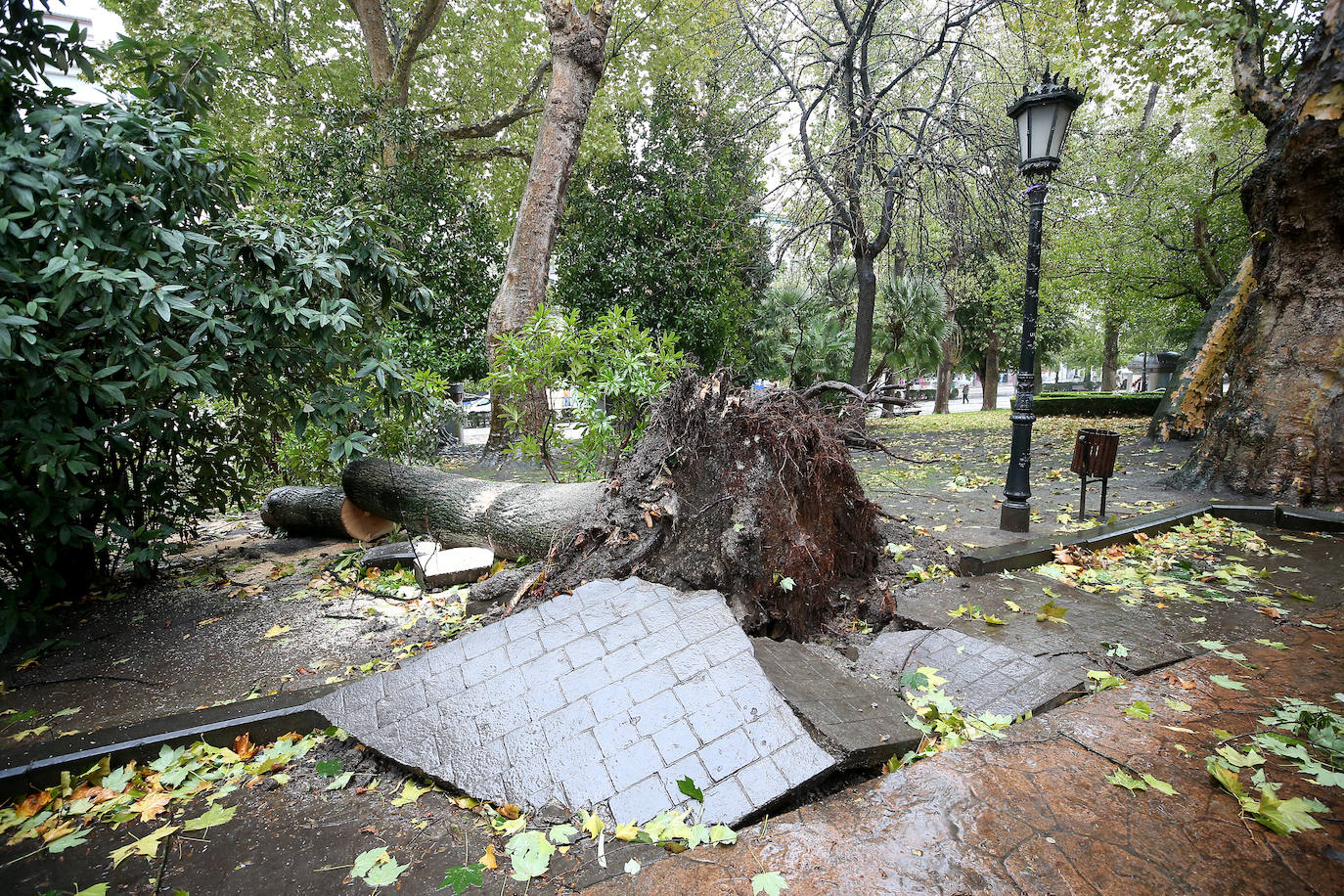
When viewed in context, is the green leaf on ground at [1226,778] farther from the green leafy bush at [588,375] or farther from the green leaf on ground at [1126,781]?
the green leafy bush at [588,375]

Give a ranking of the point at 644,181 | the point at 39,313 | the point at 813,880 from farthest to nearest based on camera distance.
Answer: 1. the point at 644,181
2. the point at 39,313
3. the point at 813,880

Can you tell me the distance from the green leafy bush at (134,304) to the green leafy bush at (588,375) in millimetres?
1054

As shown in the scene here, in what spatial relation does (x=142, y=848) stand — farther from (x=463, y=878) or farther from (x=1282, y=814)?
(x=1282, y=814)

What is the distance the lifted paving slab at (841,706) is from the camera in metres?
2.45

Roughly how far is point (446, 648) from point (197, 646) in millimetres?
1974

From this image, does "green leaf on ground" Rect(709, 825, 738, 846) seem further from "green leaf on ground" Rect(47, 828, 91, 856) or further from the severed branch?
the severed branch

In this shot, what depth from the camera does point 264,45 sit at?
13.4 m

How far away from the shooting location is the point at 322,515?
6289mm

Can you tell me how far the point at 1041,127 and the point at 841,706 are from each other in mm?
5574

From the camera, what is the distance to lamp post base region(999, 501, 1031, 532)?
18.9 feet

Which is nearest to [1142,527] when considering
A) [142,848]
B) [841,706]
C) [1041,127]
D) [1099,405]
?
[1041,127]

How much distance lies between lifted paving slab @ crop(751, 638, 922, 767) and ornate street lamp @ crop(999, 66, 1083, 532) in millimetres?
3542

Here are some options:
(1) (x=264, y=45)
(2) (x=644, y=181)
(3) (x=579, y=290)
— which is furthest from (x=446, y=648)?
(1) (x=264, y=45)

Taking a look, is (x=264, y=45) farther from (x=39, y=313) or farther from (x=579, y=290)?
(x=39, y=313)
